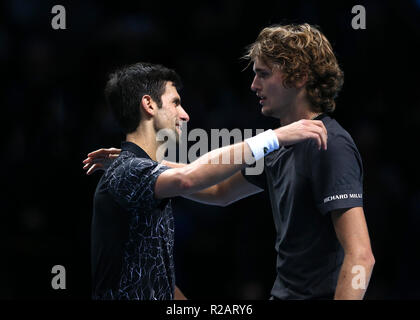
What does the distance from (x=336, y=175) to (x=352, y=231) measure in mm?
274

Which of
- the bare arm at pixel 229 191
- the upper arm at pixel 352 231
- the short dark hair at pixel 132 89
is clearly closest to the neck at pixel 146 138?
the short dark hair at pixel 132 89

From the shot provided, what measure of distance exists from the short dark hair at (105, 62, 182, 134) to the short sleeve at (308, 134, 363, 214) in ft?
3.36

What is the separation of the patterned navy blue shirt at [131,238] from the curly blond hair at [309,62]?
87 cm

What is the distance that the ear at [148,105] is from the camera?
3111 mm

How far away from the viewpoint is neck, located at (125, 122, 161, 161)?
120 inches

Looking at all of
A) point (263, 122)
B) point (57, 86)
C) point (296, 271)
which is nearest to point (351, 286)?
point (296, 271)

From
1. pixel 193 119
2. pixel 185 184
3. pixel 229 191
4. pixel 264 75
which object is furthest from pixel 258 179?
pixel 193 119

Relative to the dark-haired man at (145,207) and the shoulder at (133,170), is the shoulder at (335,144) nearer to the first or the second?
the dark-haired man at (145,207)

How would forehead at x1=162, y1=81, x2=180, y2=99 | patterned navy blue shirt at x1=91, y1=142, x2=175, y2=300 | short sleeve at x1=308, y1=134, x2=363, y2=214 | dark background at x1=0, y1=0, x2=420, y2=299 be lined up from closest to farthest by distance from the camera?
short sleeve at x1=308, y1=134, x2=363, y2=214
patterned navy blue shirt at x1=91, y1=142, x2=175, y2=300
forehead at x1=162, y1=81, x2=180, y2=99
dark background at x1=0, y1=0, x2=420, y2=299

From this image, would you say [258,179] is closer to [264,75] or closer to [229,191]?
[229,191]

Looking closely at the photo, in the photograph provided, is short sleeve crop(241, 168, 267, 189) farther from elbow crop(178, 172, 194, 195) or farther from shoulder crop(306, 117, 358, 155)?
elbow crop(178, 172, 194, 195)

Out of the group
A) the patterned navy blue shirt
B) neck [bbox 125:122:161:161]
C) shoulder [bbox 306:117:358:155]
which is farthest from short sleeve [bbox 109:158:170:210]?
shoulder [bbox 306:117:358:155]

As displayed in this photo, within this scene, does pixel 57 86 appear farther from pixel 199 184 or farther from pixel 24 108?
pixel 199 184

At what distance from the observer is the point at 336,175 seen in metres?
2.55
